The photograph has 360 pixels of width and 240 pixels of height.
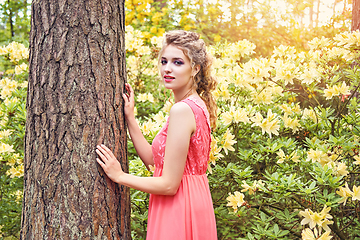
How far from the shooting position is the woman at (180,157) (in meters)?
1.61

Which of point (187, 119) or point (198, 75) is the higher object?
point (198, 75)

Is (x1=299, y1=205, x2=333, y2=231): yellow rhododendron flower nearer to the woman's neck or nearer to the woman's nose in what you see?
A: the woman's neck

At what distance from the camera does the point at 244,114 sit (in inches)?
93.7

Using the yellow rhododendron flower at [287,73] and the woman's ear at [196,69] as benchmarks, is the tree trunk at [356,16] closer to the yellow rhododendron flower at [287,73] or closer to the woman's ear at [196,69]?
the yellow rhododendron flower at [287,73]

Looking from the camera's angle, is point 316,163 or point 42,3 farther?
point 316,163

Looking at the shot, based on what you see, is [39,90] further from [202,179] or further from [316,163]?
[316,163]

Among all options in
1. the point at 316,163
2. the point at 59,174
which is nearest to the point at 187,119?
the point at 59,174

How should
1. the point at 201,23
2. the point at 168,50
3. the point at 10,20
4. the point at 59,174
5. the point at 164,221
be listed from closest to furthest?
the point at 59,174 → the point at 164,221 → the point at 168,50 → the point at 201,23 → the point at 10,20

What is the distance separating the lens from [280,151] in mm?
2391

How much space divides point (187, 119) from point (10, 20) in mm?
7968

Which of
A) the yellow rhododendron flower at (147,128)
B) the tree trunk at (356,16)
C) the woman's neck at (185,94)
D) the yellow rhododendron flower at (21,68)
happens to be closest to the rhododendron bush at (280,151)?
the yellow rhododendron flower at (147,128)

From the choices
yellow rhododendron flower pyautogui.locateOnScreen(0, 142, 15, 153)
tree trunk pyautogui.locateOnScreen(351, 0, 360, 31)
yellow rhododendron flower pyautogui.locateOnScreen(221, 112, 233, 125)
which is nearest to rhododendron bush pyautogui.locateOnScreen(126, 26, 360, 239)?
yellow rhododendron flower pyautogui.locateOnScreen(221, 112, 233, 125)

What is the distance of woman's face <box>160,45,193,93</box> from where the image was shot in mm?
1797

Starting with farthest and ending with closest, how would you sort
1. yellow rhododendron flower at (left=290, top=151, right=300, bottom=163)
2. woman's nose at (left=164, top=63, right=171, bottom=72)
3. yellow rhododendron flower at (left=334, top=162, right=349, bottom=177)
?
1. yellow rhododendron flower at (left=290, top=151, right=300, bottom=163)
2. yellow rhododendron flower at (left=334, top=162, right=349, bottom=177)
3. woman's nose at (left=164, top=63, right=171, bottom=72)
